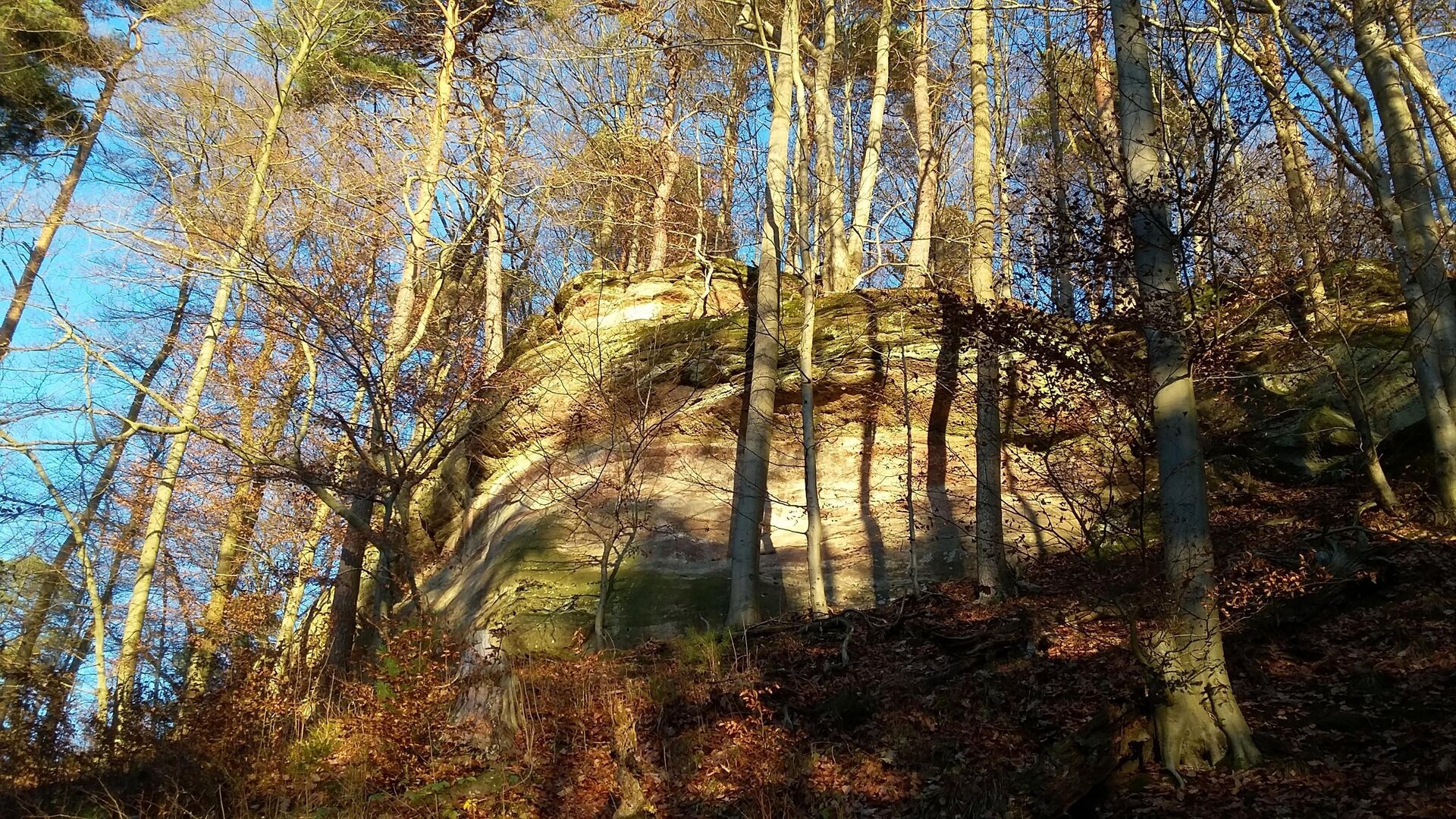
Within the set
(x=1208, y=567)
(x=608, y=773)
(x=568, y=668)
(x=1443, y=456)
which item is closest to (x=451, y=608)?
(x=568, y=668)

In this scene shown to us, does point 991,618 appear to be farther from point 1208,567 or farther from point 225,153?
point 225,153

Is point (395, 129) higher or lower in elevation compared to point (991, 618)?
higher

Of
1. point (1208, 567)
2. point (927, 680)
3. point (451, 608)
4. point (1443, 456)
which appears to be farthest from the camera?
point (451, 608)

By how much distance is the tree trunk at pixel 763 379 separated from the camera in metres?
11.0

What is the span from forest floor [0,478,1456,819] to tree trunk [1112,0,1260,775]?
0.27 m

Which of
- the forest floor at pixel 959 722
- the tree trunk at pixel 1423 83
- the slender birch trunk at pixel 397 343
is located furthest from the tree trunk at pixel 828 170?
the forest floor at pixel 959 722

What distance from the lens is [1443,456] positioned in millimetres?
8625

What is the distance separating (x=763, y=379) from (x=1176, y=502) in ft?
23.3

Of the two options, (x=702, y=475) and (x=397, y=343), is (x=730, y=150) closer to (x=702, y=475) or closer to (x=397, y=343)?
(x=702, y=475)

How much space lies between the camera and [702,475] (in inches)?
522

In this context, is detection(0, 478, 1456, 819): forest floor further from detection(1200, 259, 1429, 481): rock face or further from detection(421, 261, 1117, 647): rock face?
detection(421, 261, 1117, 647): rock face

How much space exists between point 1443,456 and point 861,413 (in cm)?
678

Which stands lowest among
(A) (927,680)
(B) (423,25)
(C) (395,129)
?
(A) (927,680)

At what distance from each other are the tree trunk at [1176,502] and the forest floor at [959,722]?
0.27 metres
